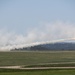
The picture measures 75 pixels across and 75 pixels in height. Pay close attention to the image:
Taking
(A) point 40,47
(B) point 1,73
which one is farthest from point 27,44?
(B) point 1,73

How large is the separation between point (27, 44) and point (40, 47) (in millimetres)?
51285

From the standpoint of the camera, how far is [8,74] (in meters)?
37.8

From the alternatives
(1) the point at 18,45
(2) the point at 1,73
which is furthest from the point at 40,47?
(2) the point at 1,73

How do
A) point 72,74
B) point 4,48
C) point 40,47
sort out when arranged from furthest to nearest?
point 40,47, point 4,48, point 72,74

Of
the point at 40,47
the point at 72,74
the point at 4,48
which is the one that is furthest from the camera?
the point at 40,47

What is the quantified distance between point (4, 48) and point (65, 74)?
339 ft

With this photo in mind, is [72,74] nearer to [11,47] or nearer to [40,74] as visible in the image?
[40,74]

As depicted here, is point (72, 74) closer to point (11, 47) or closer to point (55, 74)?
point (55, 74)

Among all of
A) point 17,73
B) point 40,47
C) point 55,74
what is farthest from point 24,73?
point 40,47

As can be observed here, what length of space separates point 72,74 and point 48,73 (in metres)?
3.12

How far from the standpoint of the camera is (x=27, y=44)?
14338 cm

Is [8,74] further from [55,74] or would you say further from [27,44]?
[27,44]

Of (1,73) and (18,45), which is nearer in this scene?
(1,73)

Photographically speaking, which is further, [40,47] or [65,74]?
[40,47]
